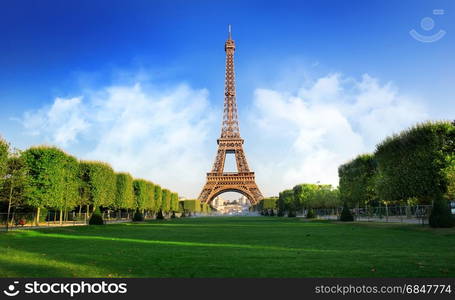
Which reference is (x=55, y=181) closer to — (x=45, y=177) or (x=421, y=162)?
(x=45, y=177)

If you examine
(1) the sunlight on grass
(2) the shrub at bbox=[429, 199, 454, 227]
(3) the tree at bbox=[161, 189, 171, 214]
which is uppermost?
(3) the tree at bbox=[161, 189, 171, 214]

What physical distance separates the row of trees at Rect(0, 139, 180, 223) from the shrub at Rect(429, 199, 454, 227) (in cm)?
2952

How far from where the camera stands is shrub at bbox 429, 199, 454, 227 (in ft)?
72.4

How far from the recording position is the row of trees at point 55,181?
30531 mm

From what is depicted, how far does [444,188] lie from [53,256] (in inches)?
1049

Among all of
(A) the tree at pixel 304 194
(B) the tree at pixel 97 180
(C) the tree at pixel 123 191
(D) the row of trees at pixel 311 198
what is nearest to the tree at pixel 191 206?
(D) the row of trees at pixel 311 198

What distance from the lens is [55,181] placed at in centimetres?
3497

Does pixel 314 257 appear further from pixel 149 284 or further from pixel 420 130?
pixel 420 130

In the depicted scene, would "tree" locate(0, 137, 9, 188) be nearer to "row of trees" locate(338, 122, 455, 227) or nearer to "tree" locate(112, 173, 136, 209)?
"tree" locate(112, 173, 136, 209)

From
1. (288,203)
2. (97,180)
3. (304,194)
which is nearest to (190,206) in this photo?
(288,203)

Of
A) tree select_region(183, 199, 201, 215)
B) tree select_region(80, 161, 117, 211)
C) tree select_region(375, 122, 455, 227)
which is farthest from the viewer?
tree select_region(183, 199, 201, 215)

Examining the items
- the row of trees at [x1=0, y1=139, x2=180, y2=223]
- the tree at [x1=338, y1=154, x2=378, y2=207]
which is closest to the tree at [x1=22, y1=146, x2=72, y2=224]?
the row of trees at [x1=0, y1=139, x2=180, y2=223]

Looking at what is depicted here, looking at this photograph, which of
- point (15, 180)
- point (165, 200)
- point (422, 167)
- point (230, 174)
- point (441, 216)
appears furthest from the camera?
point (230, 174)

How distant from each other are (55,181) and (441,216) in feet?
105
